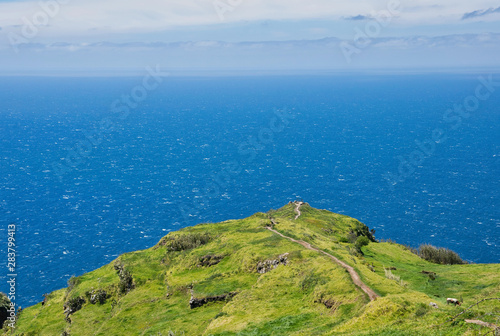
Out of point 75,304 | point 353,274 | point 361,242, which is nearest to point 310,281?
point 353,274

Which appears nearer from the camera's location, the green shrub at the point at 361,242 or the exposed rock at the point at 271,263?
the exposed rock at the point at 271,263

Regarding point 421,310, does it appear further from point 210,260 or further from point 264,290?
point 210,260

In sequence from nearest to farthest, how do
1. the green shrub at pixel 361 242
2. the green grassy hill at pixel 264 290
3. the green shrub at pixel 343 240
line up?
the green grassy hill at pixel 264 290
the green shrub at pixel 361 242
the green shrub at pixel 343 240

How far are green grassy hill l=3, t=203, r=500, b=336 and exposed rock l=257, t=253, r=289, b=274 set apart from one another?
195mm

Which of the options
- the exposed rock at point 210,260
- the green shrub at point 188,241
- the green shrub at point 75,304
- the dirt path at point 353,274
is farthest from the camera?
the green shrub at point 188,241

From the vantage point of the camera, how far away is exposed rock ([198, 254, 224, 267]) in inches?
2648

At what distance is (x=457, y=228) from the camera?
131875 mm

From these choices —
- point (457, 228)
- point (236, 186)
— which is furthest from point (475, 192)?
point (236, 186)

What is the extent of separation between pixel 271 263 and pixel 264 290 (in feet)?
27.6

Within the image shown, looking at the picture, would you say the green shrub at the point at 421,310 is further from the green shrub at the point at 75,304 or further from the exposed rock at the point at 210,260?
the green shrub at the point at 75,304

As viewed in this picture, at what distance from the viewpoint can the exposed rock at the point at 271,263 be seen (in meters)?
58.0

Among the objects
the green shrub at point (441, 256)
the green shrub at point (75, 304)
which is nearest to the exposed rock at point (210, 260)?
the green shrub at point (75, 304)

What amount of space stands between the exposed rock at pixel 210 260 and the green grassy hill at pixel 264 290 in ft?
A: 0.60

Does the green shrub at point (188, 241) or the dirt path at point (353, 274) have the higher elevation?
the green shrub at point (188, 241)
